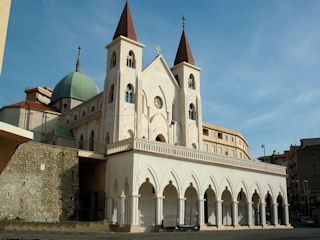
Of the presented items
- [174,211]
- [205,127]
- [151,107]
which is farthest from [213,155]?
[205,127]

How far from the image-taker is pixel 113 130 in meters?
35.4

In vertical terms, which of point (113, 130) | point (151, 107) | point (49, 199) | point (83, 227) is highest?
point (151, 107)

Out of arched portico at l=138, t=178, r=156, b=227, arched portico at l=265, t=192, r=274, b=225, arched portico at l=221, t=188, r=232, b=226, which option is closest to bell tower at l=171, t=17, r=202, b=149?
arched portico at l=221, t=188, r=232, b=226

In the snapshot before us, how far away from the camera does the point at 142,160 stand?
2911 centimetres

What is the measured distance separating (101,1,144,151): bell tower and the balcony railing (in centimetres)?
398

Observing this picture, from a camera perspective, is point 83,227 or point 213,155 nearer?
point 83,227

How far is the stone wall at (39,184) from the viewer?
87.6ft

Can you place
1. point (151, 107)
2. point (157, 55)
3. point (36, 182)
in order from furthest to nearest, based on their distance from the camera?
point (157, 55) → point (151, 107) → point (36, 182)

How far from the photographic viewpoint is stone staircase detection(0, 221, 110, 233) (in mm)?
21281

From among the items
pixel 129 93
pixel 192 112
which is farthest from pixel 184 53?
pixel 129 93

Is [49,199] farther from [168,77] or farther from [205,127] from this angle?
[205,127]

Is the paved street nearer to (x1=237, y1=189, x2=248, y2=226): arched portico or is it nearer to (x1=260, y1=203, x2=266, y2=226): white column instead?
(x1=260, y1=203, x2=266, y2=226): white column

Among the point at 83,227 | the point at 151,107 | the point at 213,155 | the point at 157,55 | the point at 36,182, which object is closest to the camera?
the point at 83,227

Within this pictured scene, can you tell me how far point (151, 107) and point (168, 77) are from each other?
5.13 meters
